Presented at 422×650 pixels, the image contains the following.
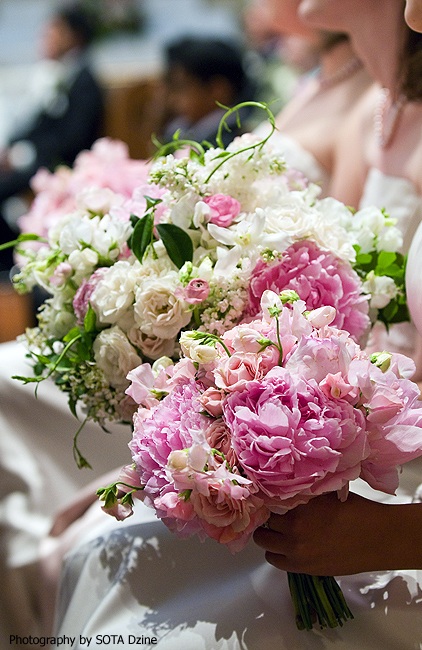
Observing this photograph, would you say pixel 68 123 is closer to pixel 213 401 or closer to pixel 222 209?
pixel 222 209

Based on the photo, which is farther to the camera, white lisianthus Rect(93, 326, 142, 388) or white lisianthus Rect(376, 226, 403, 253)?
white lisianthus Rect(376, 226, 403, 253)

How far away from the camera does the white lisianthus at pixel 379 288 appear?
1.13m

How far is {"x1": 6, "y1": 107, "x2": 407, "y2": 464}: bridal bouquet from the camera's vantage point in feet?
3.34

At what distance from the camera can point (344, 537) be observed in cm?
92

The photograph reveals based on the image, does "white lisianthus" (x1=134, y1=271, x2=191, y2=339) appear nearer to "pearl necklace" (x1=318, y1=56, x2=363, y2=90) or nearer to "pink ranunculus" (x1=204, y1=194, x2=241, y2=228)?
"pink ranunculus" (x1=204, y1=194, x2=241, y2=228)

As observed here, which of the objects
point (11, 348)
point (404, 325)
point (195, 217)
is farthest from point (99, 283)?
point (11, 348)

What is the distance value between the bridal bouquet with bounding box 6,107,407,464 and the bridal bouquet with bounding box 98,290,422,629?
0.09 metres

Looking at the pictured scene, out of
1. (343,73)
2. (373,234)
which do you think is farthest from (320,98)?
(373,234)

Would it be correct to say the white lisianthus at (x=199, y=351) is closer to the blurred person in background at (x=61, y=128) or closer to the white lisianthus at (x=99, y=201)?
the white lisianthus at (x=99, y=201)

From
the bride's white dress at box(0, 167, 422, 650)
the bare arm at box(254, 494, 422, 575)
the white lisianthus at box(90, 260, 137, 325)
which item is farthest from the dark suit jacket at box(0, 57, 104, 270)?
the bare arm at box(254, 494, 422, 575)

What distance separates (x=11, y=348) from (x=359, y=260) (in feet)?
2.76

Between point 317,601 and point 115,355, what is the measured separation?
0.38 meters

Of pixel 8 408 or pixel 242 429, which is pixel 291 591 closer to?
pixel 242 429

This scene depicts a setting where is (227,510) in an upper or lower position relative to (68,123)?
upper
